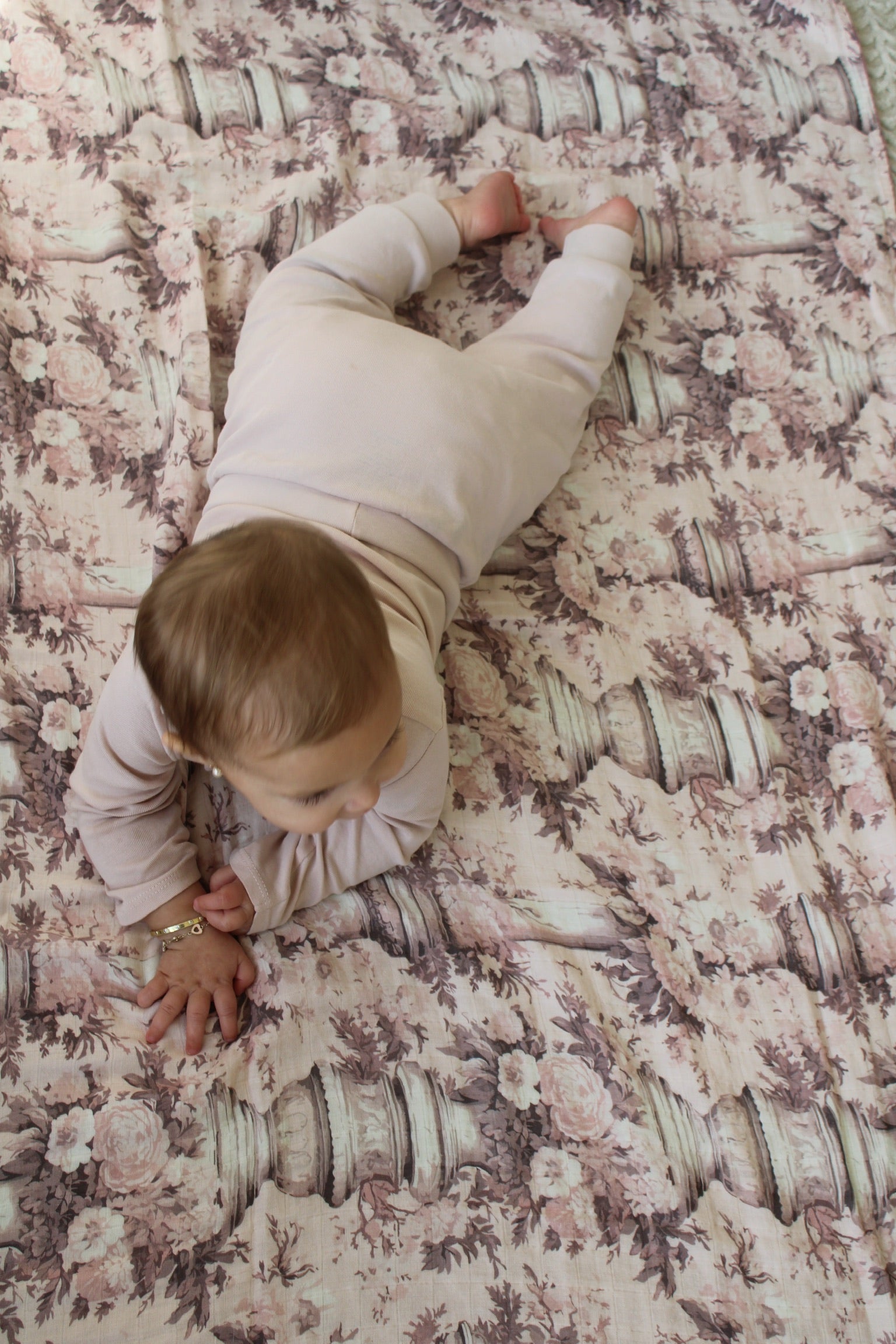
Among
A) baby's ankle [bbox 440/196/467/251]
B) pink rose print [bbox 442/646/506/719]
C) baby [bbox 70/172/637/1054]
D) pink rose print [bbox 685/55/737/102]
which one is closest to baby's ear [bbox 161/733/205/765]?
baby [bbox 70/172/637/1054]

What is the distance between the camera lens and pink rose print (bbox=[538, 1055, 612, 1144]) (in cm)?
83

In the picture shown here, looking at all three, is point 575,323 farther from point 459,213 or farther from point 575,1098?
point 575,1098

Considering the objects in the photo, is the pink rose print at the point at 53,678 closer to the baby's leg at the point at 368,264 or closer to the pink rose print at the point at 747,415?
the baby's leg at the point at 368,264

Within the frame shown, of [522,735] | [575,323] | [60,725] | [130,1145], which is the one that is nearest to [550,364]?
[575,323]

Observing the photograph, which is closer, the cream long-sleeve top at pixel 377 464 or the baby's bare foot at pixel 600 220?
the cream long-sleeve top at pixel 377 464

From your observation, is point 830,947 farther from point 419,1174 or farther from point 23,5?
point 23,5

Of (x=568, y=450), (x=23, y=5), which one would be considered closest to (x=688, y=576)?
(x=568, y=450)

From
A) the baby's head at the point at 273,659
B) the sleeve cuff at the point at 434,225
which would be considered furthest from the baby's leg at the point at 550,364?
the baby's head at the point at 273,659

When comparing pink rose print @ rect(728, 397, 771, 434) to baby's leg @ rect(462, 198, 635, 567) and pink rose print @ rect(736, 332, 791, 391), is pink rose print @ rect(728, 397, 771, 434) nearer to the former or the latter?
pink rose print @ rect(736, 332, 791, 391)

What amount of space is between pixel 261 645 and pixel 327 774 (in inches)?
3.9

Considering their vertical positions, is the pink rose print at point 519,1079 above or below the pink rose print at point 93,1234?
above

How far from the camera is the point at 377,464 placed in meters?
0.92

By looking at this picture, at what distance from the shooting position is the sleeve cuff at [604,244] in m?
1.12

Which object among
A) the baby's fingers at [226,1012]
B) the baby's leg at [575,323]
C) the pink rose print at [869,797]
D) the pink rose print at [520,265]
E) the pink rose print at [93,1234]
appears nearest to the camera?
the pink rose print at [93,1234]
